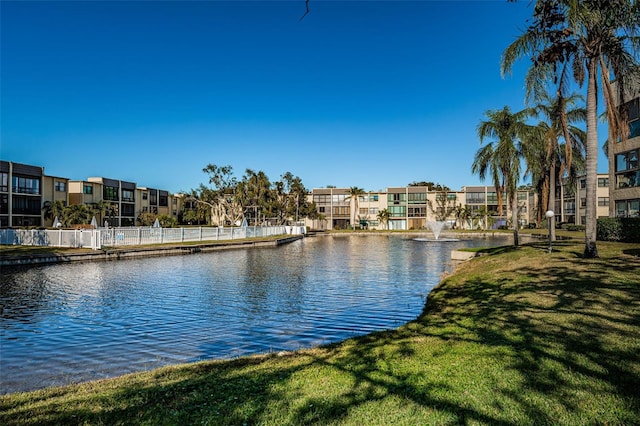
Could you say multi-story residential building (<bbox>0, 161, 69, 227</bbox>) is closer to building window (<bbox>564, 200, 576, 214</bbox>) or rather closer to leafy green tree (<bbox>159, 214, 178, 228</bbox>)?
leafy green tree (<bbox>159, 214, 178, 228</bbox>)

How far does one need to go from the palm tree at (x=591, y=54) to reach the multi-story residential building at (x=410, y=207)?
243 feet

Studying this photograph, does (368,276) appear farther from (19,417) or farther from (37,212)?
(37,212)

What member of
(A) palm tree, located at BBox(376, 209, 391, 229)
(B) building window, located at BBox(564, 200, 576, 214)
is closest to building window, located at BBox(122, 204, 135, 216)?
(A) palm tree, located at BBox(376, 209, 391, 229)

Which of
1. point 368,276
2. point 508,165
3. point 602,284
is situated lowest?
point 368,276

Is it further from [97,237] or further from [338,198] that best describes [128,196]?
[97,237]

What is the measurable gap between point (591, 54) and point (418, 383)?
47.3 feet

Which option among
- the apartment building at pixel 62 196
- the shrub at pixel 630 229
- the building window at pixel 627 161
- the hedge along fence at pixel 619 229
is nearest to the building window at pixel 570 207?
the building window at pixel 627 161

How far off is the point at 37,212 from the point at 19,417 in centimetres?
6611

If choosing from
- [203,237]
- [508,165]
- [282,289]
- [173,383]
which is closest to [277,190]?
[203,237]

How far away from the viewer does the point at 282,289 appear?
15.6 meters

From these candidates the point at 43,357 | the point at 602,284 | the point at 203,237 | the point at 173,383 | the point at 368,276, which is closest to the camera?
the point at 173,383

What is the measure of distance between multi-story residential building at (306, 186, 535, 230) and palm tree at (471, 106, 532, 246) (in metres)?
63.2

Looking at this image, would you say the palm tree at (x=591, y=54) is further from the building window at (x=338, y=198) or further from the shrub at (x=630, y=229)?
the building window at (x=338, y=198)

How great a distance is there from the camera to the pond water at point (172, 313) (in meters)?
7.77
